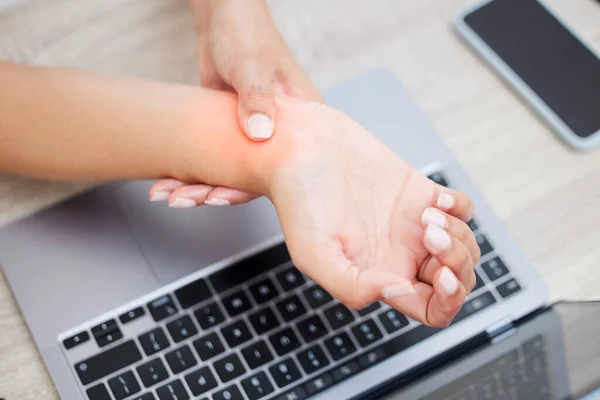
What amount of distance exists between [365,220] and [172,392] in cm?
21

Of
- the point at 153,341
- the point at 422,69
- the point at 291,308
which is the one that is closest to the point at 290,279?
the point at 291,308

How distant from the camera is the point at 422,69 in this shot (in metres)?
0.73

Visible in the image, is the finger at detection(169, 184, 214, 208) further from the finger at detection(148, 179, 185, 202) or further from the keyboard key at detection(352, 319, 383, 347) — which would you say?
the keyboard key at detection(352, 319, 383, 347)

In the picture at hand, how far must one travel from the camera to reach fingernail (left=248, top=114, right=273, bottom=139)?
0.59m

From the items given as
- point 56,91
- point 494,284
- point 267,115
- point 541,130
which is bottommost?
point 494,284

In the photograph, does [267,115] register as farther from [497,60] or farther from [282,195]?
[497,60]

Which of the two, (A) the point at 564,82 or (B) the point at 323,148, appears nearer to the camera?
(B) the point at 323,148

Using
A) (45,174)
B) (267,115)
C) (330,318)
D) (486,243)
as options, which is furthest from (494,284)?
(45,174)

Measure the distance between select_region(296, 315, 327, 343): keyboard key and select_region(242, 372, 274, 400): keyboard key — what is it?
0.05 m

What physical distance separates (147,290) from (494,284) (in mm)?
304

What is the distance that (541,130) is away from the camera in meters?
0.70

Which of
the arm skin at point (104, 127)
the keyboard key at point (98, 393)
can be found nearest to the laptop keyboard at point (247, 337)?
the keyboard key at point (98, 393)

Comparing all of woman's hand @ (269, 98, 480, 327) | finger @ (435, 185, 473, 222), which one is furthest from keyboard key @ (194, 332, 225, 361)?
finger @ (435, 185, 473, 222)

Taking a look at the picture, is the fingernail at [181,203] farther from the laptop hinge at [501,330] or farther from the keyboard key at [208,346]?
the laptop hinge at [501,330]
